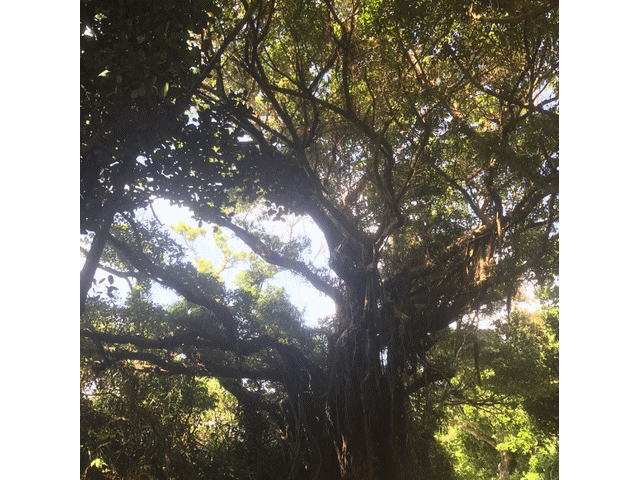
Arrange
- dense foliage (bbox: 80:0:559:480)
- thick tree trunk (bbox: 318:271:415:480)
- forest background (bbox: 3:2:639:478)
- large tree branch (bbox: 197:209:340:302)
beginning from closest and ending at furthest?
forest background (bbox: 3:2:639:478), dense foliage (bbox: 80:0:559:480), thick tree trunk (bbox: 318:271:415:480), large tree branch (bbox: 197:209:340:302)

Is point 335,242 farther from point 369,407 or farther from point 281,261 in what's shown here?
point 369,407

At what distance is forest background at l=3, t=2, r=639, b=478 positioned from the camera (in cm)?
153

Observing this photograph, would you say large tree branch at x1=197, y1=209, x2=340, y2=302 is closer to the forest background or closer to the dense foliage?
the dense foliage

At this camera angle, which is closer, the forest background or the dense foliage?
the forest background

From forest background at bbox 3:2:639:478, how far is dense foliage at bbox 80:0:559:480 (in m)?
0.24

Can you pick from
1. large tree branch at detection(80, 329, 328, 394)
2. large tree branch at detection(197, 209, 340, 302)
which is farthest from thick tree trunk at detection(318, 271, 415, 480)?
large tree branch at detection(197, 209, 340, 302)
